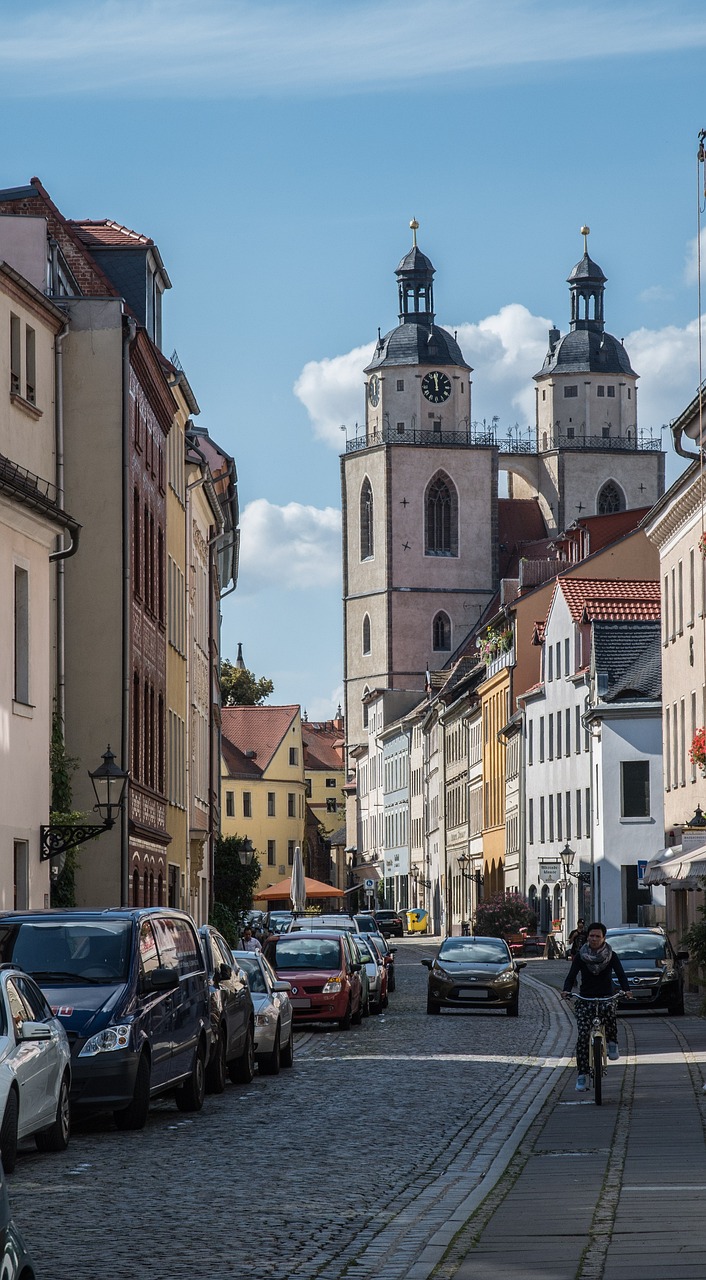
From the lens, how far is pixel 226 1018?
67.9 feet

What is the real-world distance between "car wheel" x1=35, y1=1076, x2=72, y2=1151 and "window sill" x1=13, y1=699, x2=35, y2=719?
11956mm

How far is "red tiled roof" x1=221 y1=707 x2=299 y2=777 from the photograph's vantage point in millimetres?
139250

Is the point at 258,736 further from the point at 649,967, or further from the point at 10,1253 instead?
the point at 10,1253

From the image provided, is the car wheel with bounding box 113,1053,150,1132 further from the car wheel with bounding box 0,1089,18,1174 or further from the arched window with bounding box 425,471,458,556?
the arched window with bounding box 425,471,458,556

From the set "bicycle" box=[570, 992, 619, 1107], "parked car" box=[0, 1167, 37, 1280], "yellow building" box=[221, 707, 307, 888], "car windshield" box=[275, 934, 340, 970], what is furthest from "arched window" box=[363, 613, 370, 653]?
"parked car" box=[0, 1167, 37, 1280]

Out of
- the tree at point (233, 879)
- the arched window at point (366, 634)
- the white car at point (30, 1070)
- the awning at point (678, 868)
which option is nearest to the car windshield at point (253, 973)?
the white car at point (30, 1070)

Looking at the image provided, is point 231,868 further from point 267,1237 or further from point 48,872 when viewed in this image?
point 267,1237

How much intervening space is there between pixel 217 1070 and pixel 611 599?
54916mm

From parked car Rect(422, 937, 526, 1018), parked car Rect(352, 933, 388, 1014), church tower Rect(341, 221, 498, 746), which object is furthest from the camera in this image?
church tower Rect(341, 221, 498, 746)

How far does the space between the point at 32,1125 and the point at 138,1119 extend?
2640 millimetres

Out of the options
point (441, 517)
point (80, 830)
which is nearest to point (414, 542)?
point (441, 517)

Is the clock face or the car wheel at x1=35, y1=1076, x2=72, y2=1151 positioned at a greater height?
the clock face

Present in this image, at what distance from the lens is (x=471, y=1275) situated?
9336 mm

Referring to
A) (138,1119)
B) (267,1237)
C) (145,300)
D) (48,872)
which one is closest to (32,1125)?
(138,1119)
